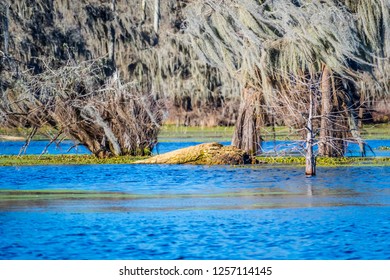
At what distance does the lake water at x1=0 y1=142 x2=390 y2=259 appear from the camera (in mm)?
15438

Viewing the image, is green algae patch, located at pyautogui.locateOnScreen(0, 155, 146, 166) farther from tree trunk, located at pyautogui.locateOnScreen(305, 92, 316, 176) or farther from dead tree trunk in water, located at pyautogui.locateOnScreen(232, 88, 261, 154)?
tree trunk, located at pyautogui.locateOnScreen(305, 92, 316, 176)

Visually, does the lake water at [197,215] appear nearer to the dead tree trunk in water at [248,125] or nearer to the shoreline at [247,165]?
the shoreline at [247,165]

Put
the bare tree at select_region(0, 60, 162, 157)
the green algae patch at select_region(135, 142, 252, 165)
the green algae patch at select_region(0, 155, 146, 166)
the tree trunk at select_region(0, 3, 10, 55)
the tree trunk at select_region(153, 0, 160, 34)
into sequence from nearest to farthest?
the tree trunk at select_region(0, 3, 10, 55) → the green algae patch at select_region(135, 142, 252, 165) → the bare tree at select_region(0, 60, 162, 157) → the green algae patch at select_region(0, 155, 146, 166) → the tree trunk at select_region(153, 0, 160, 34)

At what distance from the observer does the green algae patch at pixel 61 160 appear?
31797 millimetres

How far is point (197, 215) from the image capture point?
18.7 metres

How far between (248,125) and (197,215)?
1356cm

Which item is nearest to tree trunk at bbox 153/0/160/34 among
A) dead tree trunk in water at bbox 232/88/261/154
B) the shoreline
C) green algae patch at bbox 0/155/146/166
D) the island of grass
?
the island of grass

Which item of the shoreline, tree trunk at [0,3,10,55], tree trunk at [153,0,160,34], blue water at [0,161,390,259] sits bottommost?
blue water at [0,161,390,259]

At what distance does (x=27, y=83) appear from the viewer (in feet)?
99.4

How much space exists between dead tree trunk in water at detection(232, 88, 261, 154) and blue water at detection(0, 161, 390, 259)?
4821mm

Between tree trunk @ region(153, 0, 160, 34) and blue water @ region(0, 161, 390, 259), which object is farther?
tree trunk @ region(153, 0, 160, 34)

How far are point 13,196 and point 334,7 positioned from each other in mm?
10895

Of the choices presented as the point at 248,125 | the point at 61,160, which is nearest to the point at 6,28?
the point at 61,160
